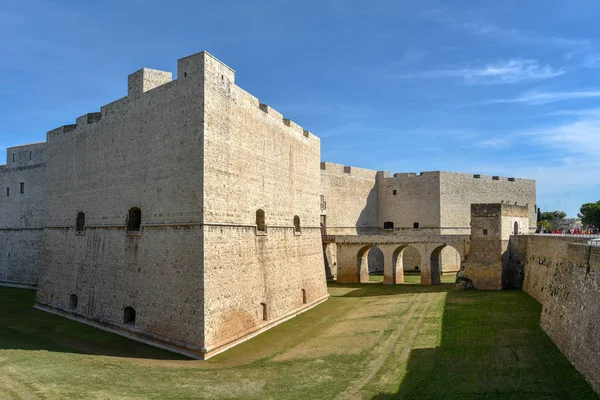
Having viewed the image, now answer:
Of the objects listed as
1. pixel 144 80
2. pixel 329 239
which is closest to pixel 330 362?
pixel 144 80

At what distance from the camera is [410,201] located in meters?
36.8

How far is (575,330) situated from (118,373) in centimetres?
1194

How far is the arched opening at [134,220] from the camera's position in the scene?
17094 millimetres

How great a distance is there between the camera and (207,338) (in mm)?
13859

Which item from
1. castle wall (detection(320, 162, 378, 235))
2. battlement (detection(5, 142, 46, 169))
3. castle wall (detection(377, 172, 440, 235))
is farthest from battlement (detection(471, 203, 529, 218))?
battlement (detection(5, 142, 46, 169))

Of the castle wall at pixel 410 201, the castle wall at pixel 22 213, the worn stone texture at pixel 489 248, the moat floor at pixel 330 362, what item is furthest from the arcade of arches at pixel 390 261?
the castle wall at pixel 22 213

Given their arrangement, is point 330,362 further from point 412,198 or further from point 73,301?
point 412,198

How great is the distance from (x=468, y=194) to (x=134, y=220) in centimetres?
2808

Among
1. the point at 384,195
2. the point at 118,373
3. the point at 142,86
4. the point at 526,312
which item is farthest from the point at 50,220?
the point at 384,195

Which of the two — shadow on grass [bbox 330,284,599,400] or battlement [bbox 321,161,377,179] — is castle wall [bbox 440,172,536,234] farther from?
shadow on grass [bbox 330,284,599,400]

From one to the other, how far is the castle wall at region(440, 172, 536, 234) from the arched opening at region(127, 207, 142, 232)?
25.0m

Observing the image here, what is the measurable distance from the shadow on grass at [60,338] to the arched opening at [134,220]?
3982 mm

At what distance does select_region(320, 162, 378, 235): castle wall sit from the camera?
33.0 meters

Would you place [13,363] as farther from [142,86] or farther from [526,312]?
[526,312]
